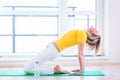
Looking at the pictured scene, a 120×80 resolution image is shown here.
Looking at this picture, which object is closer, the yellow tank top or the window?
the yellow tank top

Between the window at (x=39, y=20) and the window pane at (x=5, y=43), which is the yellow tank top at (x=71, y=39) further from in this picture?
the window pane at (x=5, y=43)

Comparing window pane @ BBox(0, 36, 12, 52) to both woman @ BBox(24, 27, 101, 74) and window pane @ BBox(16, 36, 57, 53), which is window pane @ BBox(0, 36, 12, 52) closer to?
window pane @ BBox(16, 36, 57, 53)

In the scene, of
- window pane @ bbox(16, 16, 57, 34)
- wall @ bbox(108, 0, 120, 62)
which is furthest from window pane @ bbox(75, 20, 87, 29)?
wall @ bbox(108, 0, 120, 62)

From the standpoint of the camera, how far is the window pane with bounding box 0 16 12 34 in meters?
4.96

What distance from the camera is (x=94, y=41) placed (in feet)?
11.9

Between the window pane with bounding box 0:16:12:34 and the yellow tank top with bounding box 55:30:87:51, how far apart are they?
5.63 feet

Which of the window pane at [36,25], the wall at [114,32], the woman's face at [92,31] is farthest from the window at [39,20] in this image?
the woman's face at [92,31]

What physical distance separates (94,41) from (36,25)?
5.72 feet

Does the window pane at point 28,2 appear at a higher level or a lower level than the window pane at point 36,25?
higher

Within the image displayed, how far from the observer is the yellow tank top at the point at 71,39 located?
3.55 m

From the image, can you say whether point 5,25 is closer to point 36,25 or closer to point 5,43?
point 5,43

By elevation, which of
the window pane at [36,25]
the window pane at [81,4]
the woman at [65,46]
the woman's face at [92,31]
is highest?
the window pane at [81,4]

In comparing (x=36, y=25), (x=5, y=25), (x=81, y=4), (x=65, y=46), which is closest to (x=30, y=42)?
(x=36, y=25)

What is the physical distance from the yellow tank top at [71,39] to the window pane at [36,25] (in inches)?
56.8
